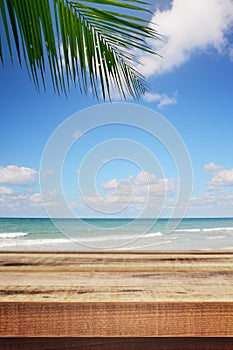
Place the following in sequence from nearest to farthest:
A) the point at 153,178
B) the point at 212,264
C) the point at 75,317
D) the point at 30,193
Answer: the point at 75,317, the point at 212,264, the point at 153,178, the point at 30,193

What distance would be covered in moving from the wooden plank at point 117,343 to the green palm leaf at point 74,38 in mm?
610

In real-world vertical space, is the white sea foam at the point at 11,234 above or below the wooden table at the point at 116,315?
below

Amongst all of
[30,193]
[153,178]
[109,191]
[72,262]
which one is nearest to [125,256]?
[72,262]

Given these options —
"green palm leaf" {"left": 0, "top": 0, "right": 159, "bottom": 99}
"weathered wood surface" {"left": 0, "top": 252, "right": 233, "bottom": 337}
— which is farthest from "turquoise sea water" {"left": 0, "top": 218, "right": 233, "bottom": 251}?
"weathered wood surface" {"left": 0, "top": 252, "right": 233, "bottom": 337}

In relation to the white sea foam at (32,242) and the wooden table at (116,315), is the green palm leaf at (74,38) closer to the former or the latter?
the wooden table at (116,315)

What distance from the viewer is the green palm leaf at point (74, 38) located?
3.22 feet

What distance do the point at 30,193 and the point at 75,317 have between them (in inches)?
1078

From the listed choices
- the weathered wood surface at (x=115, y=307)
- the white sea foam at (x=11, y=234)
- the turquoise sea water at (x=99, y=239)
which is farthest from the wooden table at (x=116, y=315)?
the white sea foam at (x=11, y=234)

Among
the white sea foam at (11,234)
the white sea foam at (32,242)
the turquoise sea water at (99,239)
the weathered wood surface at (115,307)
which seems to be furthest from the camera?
the white sea foam at (11,234)

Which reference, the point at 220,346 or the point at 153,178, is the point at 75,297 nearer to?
the point at 220,346

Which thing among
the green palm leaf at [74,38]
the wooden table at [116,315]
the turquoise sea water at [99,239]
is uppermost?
the green palm leaf at [74,38]

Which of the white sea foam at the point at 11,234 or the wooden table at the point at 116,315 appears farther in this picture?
the white sea foam at the point at 11,234

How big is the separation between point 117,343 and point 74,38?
82cm

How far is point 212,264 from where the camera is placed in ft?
2.96
